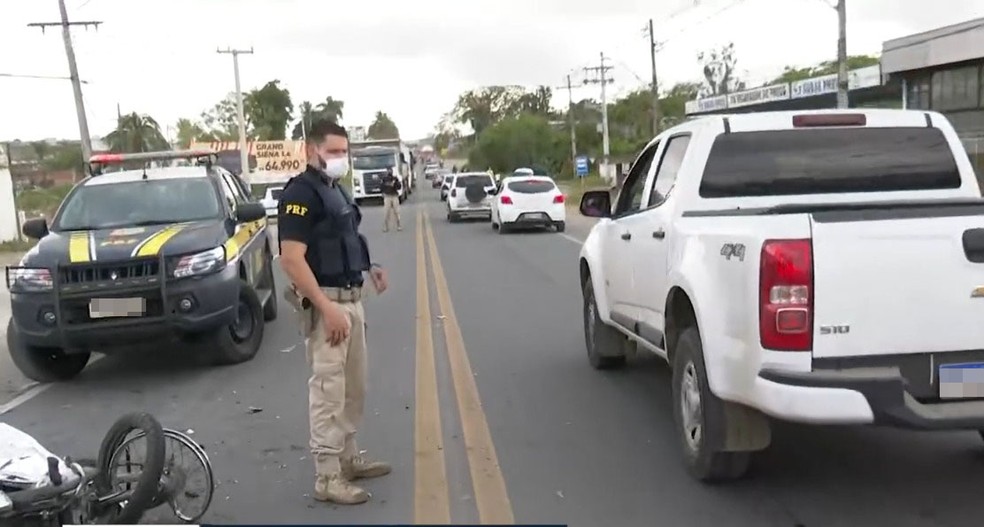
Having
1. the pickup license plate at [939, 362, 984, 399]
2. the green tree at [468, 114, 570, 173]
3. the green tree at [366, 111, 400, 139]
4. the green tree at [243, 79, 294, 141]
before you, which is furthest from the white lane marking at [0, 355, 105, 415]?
the green tree at [366, 111, 400, 139]

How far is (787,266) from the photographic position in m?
4.44

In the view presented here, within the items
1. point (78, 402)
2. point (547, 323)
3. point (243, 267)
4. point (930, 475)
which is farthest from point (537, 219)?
point (930, 475)

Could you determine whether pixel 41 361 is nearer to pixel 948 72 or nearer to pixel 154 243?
pixel 154 243

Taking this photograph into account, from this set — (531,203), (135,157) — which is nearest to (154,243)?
(135,157)

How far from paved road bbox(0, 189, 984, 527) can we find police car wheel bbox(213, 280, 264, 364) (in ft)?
0.58

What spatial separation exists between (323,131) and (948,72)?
35.3 m

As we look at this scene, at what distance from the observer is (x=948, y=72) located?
117ft

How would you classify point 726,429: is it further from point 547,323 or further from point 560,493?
point 547,323

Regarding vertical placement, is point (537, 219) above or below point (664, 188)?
below

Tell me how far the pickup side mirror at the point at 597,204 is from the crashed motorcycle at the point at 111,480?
3.85 m

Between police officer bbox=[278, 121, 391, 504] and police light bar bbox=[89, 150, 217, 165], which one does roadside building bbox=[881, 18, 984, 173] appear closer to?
police light bar bbox=[89, 150, 217, 165]

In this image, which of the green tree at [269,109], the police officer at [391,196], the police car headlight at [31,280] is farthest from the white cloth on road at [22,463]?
the green tree at [269,109]

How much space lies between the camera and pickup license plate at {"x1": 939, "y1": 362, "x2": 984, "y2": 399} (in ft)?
15.0

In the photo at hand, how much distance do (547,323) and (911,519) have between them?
6.46m
